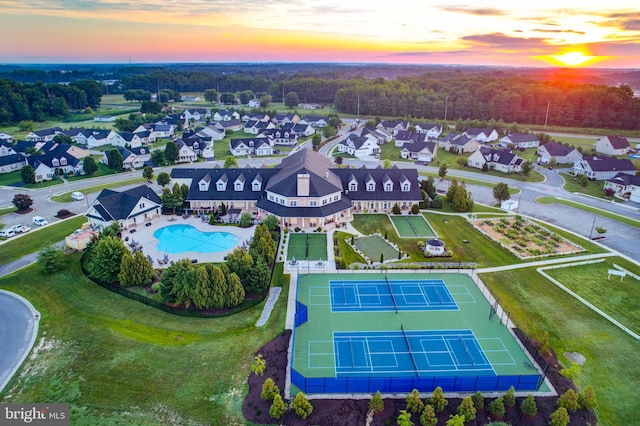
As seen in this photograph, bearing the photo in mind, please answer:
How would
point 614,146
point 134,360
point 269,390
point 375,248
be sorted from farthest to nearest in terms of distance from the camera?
point 614,146
point 375,248
point 134,360
point 269,390

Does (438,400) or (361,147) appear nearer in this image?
(438,400)

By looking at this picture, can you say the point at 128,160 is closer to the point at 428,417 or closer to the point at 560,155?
the point at 428,417

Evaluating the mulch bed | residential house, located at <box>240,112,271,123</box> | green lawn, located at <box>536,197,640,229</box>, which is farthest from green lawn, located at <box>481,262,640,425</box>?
residential house, located at <box>240,112,271,123</box>

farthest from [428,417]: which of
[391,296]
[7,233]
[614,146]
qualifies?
[614,146]

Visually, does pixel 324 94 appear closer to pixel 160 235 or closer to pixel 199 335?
pixel 160 235

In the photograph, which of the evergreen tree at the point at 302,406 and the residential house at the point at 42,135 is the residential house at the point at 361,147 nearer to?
the evergreen tree at the point at 302,406

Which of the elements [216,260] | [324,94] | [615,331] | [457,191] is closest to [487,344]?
[615,331]
